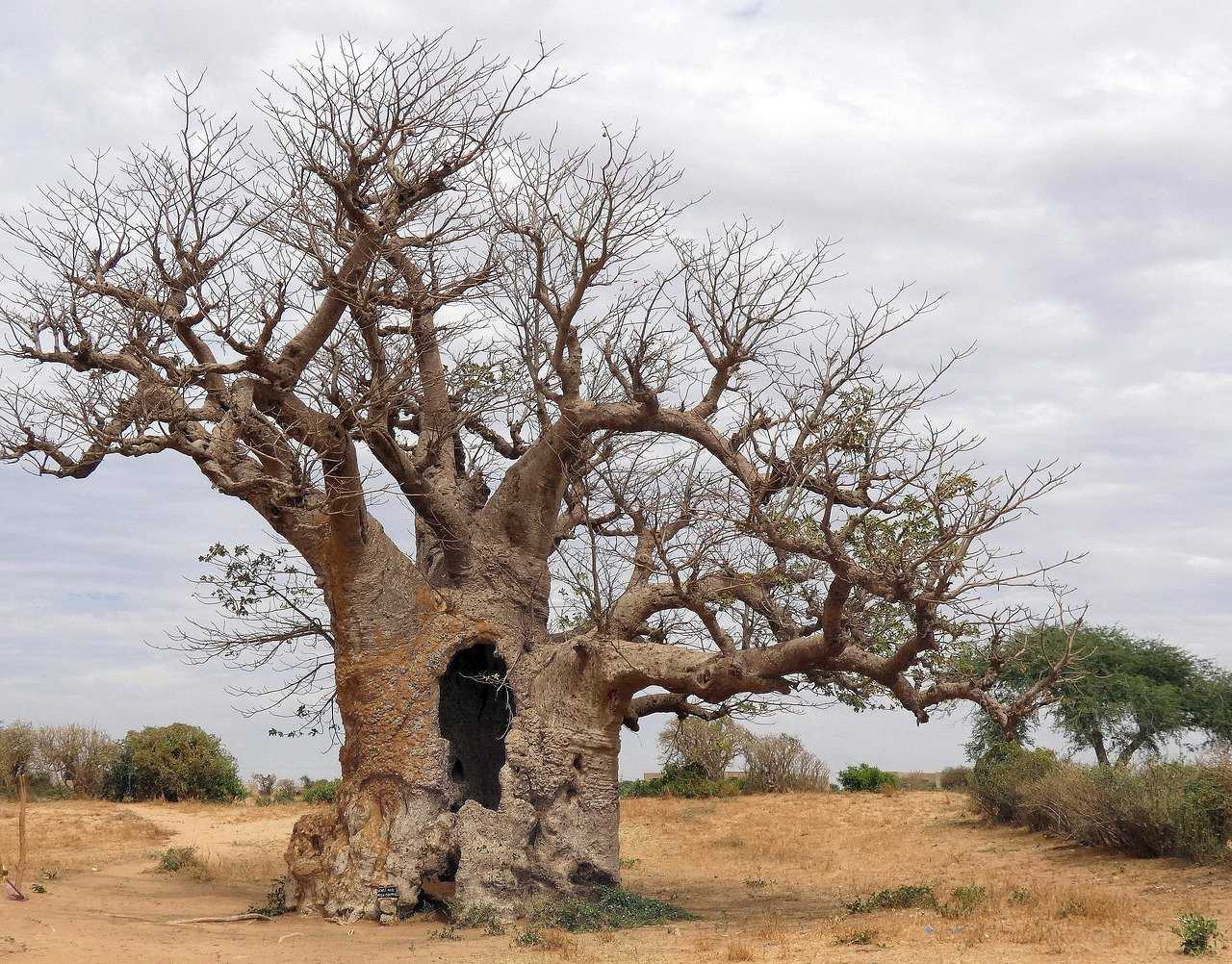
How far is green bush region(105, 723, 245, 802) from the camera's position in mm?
23922

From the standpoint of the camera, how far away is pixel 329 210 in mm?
9398

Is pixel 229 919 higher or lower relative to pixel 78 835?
lower

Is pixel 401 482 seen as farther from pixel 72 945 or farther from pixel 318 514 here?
pixel 72 945

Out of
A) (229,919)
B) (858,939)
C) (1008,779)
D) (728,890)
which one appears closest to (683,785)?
(1008,779)

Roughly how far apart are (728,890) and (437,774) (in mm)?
4491

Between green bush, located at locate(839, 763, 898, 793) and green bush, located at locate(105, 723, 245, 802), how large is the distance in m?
13.1

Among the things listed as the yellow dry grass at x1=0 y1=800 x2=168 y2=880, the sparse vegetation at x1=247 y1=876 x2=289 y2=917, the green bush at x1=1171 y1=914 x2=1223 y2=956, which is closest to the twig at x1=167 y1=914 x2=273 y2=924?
the sparse vegetation at x1=247 y1=876 x2=289 y2=917

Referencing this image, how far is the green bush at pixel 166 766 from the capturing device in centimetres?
2392

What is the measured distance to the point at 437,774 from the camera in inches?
400

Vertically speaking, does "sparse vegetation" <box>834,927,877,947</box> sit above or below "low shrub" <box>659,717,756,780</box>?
below

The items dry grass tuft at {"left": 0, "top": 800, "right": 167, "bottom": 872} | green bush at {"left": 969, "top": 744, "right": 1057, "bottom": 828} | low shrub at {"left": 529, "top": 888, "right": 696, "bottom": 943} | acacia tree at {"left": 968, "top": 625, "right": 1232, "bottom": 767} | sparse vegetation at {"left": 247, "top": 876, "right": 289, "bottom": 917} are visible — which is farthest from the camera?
acacia tree at {"left": 968, "top": 625, "right": 1232, "bottom": 767}

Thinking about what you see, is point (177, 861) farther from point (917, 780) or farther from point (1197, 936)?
point (917, 780)

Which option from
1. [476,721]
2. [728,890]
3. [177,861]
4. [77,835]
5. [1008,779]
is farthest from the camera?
[77,835]

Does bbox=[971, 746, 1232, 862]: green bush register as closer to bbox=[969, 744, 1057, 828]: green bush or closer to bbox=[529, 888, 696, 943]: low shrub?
bbox=[969, 744, 1057, 828]: green bush
